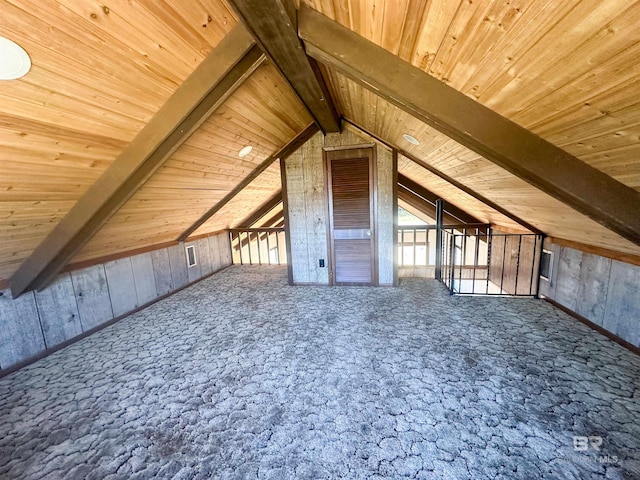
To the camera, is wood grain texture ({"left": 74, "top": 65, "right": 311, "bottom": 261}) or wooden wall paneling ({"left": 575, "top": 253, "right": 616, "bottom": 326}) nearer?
wood grain texture ({"left": 74, "top": 65, "right": 311, "bottom": 261})

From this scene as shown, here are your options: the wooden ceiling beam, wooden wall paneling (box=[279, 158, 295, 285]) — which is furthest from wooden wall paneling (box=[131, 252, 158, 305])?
the wooden ceiling beam

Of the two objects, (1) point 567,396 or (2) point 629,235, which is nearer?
(2) point 629,235

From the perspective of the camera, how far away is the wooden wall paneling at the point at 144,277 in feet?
11.4

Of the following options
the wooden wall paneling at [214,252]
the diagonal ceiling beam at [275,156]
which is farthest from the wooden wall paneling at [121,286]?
the wooden wall paneling at [214,252]

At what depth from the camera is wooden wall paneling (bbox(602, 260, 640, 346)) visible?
2.13 metres

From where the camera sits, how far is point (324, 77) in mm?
2139

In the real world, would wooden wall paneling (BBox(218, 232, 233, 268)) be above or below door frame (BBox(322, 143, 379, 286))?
below

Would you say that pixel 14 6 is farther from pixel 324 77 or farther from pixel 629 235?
pixel 629 235

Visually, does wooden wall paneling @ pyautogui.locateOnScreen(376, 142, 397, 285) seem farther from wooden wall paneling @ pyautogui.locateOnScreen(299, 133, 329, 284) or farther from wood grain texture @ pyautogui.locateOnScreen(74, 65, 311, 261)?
wood grain texture @ pyautogui.locateOnScreen(74, 65, 311, 261)

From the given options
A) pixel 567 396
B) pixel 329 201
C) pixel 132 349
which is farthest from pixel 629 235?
pixel 132 349

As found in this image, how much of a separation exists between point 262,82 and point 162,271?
316 cm

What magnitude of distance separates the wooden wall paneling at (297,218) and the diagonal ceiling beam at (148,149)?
74.5 inches

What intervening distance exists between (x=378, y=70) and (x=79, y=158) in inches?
80.1

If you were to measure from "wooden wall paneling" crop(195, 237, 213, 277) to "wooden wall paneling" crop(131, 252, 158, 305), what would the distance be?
102 centimetres
